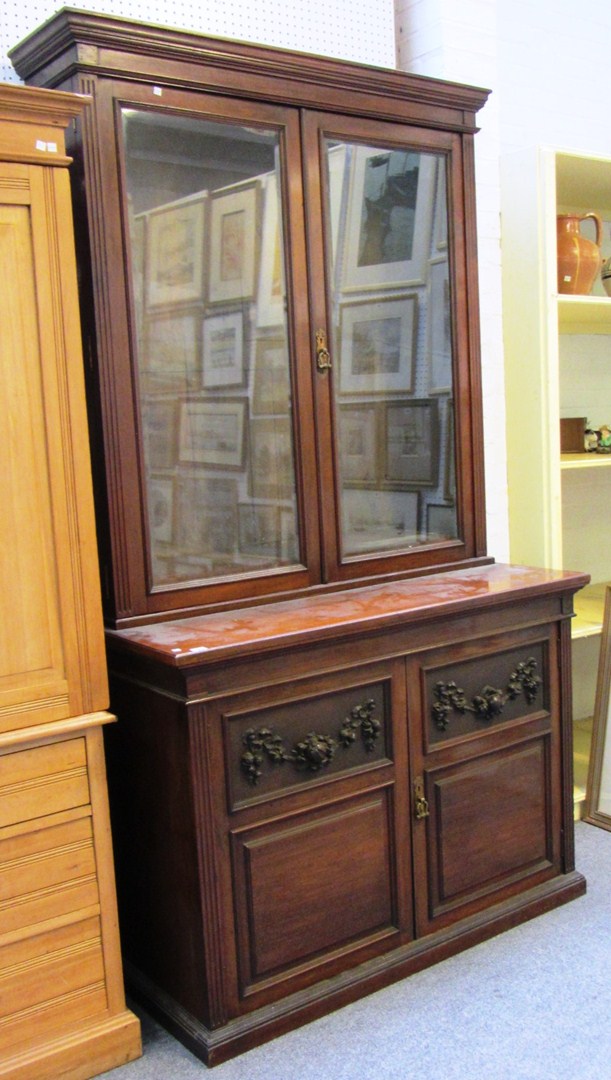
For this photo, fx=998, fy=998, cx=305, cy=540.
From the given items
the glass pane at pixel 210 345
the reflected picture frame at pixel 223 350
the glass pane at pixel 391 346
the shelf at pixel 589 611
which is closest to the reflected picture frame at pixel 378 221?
the glass pane at pixel 391 346

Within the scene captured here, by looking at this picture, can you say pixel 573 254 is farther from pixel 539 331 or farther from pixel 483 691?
pixel 483 691

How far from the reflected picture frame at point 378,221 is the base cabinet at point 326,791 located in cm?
83

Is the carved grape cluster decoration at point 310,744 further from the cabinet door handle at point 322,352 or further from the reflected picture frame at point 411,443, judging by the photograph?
the cabinet door handle at point 322,352

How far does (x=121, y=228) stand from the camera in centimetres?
219

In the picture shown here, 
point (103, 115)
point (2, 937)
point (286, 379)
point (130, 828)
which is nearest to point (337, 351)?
point (286, 379)

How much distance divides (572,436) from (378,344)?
1.19 meters

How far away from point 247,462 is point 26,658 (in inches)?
29.0

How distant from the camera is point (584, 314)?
3418 mm

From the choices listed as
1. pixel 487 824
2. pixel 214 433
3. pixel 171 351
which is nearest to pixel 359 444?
pixel 214 433

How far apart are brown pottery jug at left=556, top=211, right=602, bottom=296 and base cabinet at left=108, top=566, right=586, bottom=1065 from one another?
42.3 inches

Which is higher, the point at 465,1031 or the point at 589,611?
the point at 589,611

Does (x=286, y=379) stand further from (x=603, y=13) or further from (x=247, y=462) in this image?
(x=603, y=13)

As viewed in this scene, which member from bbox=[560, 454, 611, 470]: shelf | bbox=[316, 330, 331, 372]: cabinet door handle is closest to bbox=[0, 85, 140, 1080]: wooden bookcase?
bbox=[316, 330, 331, 372]: cabinet door handle

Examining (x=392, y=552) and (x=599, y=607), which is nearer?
(x=392, y=552)
